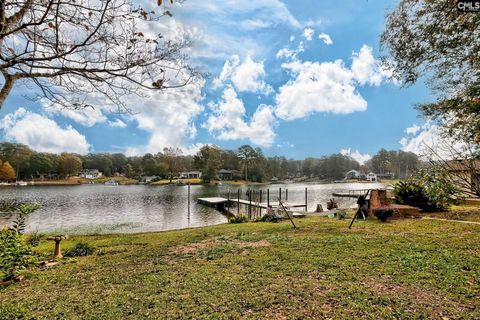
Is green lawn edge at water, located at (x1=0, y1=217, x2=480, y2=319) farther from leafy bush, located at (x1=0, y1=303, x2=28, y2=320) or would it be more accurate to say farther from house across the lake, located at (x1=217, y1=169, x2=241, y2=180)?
house across the lake, located at (x1=217, y1=169, x2=241, y2=180)

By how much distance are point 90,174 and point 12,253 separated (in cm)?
10543

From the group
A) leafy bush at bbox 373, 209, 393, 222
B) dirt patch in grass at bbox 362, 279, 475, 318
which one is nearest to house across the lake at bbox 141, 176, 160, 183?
leafy bush at bbox 373, 209, 393, 222

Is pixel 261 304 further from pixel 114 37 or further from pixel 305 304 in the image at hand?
pixel 114 37

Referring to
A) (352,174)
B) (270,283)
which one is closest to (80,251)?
(270,283)

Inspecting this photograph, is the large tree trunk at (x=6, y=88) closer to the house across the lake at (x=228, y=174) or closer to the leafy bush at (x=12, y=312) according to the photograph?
the leafy bush at (x=12, y=312)

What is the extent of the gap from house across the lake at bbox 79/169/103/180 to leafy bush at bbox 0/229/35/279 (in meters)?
101

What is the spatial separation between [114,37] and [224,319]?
11.0 ft

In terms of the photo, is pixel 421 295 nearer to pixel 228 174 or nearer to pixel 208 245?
pixel 208 245

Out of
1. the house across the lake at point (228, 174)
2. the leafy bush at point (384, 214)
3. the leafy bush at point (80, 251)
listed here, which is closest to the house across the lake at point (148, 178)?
the house across the lake at point (228, 174)

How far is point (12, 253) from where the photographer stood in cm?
464

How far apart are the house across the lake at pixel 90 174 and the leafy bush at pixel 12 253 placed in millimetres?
100923

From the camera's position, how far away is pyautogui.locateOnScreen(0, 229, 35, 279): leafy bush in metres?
4.50

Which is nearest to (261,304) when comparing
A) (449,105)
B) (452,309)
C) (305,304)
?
(305,304)

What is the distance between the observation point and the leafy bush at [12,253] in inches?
177
